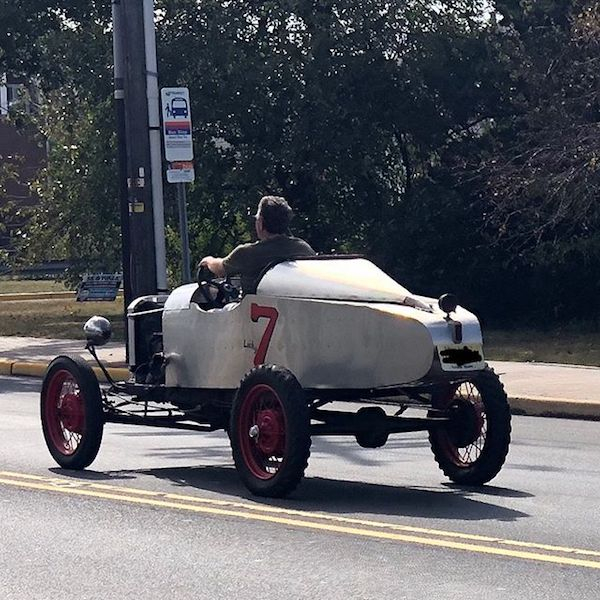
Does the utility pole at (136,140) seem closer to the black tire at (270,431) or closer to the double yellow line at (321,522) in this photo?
the double yellow line at (321,522)

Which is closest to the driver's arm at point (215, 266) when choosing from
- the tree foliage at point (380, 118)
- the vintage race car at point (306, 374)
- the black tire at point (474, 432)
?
the vintage race car at point (306, 374)

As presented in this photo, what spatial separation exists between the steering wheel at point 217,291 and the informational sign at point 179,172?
735cm

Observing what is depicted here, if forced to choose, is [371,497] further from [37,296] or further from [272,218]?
[37,296]

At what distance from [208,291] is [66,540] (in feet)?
8.39

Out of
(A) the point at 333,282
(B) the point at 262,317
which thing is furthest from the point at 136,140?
(A) the point at 333,282

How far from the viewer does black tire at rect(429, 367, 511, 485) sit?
400 inches

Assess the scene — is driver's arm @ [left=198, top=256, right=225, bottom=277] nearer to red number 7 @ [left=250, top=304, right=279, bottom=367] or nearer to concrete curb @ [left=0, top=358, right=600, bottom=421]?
red number 7 @ [left=250, top=304, right=279, bottom=367]

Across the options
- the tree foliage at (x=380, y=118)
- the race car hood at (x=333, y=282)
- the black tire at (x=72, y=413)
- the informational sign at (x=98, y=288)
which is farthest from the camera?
the informational sign at (x=98, y=288)

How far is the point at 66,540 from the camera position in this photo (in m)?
8.85

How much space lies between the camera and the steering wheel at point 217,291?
10891 millimetres

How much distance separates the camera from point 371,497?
10.2m

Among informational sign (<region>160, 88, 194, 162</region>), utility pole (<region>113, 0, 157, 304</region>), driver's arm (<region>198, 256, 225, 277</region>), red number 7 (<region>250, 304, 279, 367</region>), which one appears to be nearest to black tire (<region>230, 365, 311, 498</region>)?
red number 7 (<region>250, 304, 279, 367</region>)

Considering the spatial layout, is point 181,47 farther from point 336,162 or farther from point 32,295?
point 32,295

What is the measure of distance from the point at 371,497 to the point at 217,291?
178 cm
